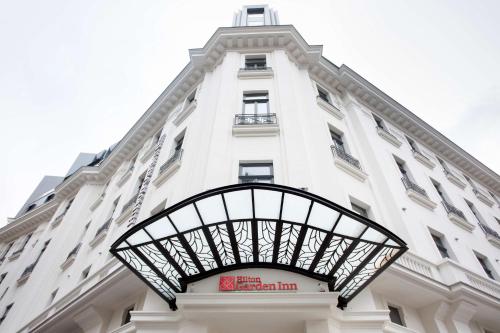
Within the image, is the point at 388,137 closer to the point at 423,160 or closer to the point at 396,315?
the point at 423,160

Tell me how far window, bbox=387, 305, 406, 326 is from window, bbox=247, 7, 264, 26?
1596cm

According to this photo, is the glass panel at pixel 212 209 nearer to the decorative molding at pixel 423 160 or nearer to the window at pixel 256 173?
the window at pixel 256 173

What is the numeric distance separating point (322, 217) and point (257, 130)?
5076 millimetres

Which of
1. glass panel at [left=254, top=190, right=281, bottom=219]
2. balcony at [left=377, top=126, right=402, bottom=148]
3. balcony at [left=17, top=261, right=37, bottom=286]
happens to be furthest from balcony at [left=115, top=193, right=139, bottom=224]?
balcony at [left=377, top=126, right=402, bottom=148]

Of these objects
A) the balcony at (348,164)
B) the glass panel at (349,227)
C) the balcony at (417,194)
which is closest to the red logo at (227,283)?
the glass panel at (349,227)

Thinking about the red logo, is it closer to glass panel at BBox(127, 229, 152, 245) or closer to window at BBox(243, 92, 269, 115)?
glass panel at BBox(127, 229, 152, 245)

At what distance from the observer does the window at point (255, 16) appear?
18888 millimetres

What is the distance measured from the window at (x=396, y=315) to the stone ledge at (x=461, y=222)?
6338mm

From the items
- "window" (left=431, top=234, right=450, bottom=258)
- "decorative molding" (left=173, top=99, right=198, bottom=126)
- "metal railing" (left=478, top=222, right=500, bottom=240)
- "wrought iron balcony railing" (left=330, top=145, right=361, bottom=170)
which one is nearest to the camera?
"window" (left=431, top=234, right=450, bottom=258)

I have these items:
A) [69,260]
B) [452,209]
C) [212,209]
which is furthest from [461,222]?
[69,260]

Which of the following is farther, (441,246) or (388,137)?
(388,137)

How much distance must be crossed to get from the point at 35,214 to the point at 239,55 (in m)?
20.8

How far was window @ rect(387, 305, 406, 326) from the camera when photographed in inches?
333

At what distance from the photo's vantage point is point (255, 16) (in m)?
19.7
